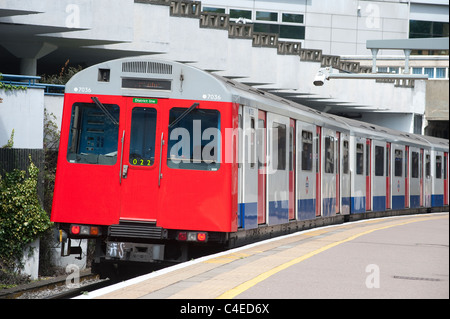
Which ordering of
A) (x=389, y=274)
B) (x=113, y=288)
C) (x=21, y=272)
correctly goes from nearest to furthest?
1. (x=113, y=288)
2. (x=389, y=274)
3. (x=21, y=272)

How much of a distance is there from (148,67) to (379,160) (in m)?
15.5

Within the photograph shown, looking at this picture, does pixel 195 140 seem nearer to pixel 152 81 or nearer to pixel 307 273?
pixel 152 81

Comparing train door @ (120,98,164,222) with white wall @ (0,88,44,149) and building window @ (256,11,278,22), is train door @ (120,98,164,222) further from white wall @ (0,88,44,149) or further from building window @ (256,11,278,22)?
building window @ (256,11,278,22)

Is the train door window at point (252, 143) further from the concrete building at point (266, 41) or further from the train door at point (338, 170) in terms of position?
the train door at point (338, 170)

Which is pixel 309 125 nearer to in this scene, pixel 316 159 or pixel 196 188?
pixel 316 159

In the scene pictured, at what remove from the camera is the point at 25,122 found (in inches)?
854

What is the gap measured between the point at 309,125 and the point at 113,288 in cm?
1057

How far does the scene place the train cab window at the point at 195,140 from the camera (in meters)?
13.2

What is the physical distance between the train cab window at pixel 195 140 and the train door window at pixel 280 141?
281cm

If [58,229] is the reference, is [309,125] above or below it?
above

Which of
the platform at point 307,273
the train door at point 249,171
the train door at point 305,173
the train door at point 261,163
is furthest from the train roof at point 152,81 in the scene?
the train door at point 305,173

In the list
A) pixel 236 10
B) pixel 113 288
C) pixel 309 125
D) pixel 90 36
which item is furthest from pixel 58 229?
pixel 236 10

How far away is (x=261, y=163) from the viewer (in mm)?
15266

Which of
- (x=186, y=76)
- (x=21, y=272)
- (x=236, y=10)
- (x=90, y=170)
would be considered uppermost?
(x=236, y=10)
